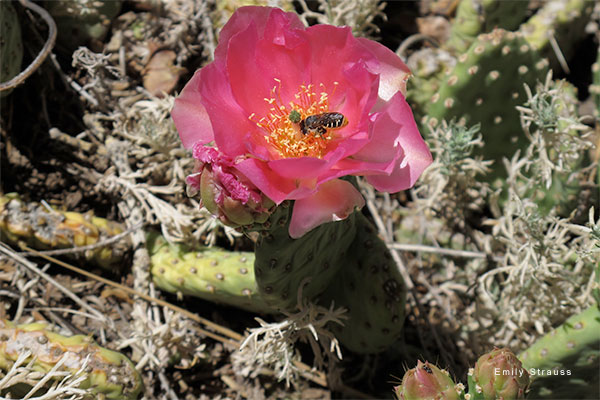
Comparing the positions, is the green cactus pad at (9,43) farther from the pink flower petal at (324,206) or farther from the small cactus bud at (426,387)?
the small cactus bud at (426,387)

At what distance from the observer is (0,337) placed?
165cm

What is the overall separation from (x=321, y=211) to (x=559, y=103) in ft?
3.83

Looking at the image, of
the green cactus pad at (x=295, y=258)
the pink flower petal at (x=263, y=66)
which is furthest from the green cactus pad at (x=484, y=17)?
the pink flower petal at (x=263, y=66)

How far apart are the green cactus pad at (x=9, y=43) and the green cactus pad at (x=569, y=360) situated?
70.1 inches

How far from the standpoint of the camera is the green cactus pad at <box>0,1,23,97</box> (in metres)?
1.98

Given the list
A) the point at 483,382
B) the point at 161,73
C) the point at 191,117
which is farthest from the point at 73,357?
the point at 161,73

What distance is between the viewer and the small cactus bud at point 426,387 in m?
1.24

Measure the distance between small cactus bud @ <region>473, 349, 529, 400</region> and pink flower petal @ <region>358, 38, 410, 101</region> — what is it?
1.88ft

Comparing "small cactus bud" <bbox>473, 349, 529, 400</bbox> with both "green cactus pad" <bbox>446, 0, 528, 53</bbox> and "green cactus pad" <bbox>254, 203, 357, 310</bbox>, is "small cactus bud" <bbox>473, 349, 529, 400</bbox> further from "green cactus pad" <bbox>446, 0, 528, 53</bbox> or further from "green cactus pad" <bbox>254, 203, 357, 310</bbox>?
"green cactus pad" <bbox>446, 0, 528, 53</bbox>

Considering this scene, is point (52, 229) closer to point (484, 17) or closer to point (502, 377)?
point (502, 377)

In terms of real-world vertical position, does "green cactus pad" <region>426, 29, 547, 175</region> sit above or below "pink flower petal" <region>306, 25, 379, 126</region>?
below

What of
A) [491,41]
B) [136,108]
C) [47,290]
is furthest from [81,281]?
[491,41]

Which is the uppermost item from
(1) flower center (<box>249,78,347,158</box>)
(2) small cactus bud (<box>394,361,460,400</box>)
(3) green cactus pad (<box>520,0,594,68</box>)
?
(1) flower center (<box>249,78,347,158</box>)

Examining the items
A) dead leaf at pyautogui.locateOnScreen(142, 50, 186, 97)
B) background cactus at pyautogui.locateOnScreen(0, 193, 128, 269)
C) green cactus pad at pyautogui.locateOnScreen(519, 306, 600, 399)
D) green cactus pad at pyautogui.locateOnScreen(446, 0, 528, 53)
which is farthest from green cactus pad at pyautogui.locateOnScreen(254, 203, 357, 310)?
green cactus pad at pyautogui.locateOnScreen(446, 0, 528, 53)
